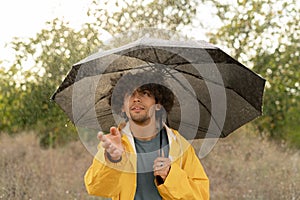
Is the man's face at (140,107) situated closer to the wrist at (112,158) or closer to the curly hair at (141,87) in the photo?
the curly hair at (141,87)

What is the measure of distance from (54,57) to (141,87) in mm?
3803

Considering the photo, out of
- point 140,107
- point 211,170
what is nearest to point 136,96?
point 140,107

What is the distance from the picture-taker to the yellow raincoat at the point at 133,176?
9.80ft

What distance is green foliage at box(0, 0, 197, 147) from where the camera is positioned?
6055mm

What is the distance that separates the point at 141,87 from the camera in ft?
11.0

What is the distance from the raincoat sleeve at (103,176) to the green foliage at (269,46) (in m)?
6.15

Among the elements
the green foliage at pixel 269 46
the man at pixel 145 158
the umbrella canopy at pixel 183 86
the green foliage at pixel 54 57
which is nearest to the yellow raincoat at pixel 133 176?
the man at pixel 145 158

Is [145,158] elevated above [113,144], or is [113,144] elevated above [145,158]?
[113,144]

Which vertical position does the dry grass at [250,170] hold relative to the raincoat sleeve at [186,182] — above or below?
below

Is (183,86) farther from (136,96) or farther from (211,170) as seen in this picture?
(211,170)

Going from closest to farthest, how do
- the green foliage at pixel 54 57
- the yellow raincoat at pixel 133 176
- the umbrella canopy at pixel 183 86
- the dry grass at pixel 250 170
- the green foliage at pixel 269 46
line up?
the yellow raincoat at pixel 133 176 → the umbrella canopy at pixel 183 86 → the green foliage at pixel 54 57 → the dry grass at pixel 250 170 → the green foliage at pixel 269 46

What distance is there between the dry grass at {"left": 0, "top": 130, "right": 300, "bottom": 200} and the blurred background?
0.01m

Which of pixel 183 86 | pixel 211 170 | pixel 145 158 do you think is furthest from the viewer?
pixel 211 170

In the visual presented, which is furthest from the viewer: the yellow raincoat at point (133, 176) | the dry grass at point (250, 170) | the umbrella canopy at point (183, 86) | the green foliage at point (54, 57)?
the dry grass at point (250, 170)
